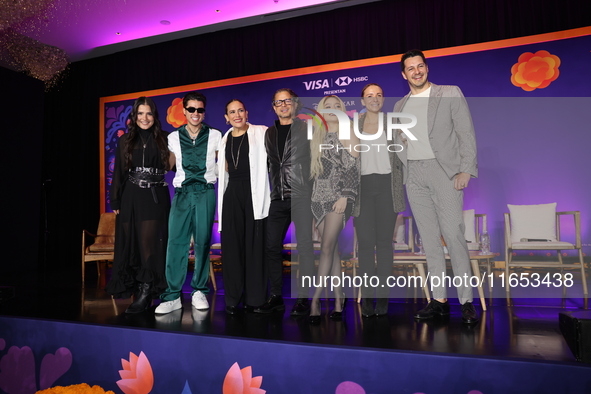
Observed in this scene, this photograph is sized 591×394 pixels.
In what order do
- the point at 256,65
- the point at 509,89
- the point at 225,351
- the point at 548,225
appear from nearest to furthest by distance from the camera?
the point at 225,351 < the point at 548,225 < the point at 509,89 < the point at 256,65

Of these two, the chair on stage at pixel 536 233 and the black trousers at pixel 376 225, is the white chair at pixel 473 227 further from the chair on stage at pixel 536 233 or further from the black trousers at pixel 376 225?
the black trousers at pixel 376 225

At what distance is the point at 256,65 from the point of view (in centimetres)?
637

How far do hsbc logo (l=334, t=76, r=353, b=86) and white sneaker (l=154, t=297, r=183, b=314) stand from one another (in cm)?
368

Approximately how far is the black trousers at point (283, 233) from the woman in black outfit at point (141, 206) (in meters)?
0.80

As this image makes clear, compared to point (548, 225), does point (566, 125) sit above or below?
above

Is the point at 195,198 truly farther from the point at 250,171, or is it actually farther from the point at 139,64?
the point at 139,64

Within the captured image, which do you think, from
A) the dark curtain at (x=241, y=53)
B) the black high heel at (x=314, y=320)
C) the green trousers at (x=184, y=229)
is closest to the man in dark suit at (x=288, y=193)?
the black high heel at (x=314, y=320)

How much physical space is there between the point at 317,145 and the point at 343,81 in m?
3.20

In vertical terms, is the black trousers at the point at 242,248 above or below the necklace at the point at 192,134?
below

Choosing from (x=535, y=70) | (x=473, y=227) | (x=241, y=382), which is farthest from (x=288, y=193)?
(x=535, y=70)

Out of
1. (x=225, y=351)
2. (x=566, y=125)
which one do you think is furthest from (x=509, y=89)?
(x=225, y=351)

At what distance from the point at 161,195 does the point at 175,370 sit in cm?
130

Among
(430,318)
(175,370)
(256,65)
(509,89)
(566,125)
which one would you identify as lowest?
(175,370)

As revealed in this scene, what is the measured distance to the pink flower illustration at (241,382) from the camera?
7.37ft
